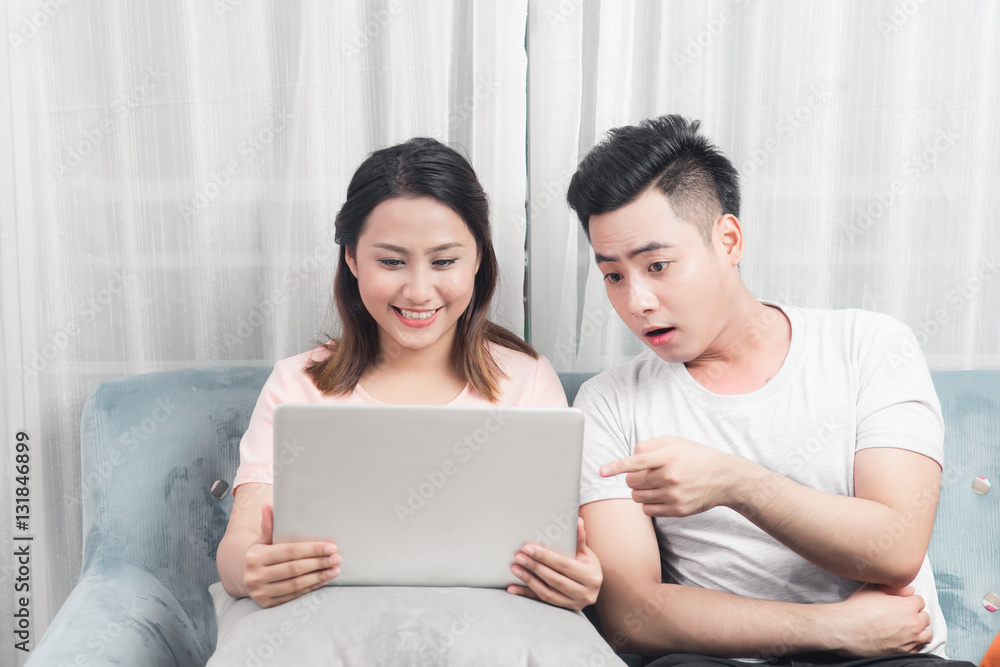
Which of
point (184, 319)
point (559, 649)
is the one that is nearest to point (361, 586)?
point (559, 649)

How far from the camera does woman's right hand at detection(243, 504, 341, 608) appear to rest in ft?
3.01

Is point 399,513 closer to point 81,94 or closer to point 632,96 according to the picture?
point 632,96

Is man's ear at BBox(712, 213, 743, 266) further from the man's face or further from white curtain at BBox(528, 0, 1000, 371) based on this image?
white curtain at BBox(528, 0, 1000, 371)

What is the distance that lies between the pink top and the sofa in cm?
14

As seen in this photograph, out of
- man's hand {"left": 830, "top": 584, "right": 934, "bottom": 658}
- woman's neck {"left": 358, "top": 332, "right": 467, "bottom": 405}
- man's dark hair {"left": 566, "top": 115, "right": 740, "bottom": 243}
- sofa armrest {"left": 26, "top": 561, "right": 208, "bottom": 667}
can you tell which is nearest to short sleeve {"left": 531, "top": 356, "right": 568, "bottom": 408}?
woman's neck {"left": 358, "top": 332, "right": 467, "bottom": 405}

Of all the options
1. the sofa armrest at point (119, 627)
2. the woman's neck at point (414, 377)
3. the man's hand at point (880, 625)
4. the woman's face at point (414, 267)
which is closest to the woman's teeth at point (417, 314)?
the woman's face at point (414, 267)

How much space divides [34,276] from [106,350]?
204 millimetres

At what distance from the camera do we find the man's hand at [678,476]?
3.17 feet

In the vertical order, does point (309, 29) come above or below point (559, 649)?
above

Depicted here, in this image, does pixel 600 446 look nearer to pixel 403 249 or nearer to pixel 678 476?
pixel 678 476

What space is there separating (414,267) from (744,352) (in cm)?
58

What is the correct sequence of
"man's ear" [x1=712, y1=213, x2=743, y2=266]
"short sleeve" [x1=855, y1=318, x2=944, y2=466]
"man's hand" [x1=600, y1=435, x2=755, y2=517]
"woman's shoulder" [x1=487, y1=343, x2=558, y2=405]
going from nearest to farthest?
"man's hand" [x1=600, y1=435, x2=755, y2=517] → "short sleeve" [x1=855, y1=318, x2=944, y2=466] → "man's ear" [x1=712, y1=213, x2=743, y2=266] → "woman's shoulder" [x1=487, y1=343, x2=558, y2=405]

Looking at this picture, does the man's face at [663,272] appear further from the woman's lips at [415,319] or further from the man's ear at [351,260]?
the man's ear at [351,260]

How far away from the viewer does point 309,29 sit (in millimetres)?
1430
